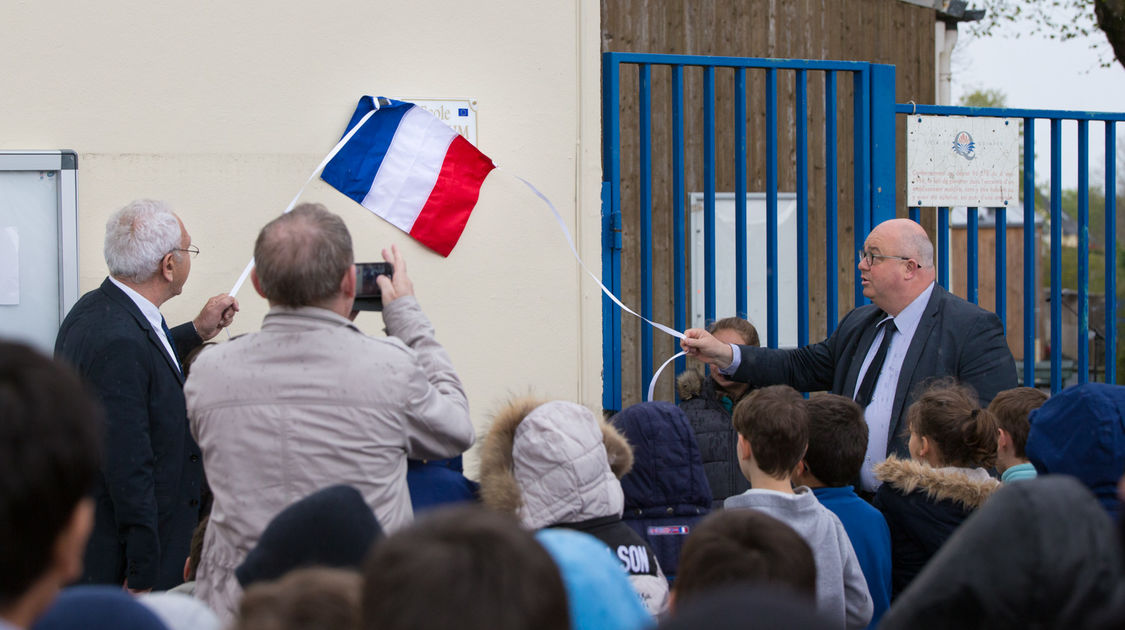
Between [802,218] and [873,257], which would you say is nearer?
[873,257]

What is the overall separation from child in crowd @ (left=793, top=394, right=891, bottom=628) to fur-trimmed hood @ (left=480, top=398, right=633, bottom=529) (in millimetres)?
685

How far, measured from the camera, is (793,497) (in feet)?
8.28

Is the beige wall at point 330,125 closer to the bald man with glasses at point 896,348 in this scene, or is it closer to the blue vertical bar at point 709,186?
the blue vertical bar at point 709,186

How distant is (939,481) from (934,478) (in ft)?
0.05

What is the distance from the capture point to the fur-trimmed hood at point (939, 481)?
2783mm

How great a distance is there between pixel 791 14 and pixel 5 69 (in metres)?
6.30

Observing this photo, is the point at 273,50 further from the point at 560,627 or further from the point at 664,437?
the point at 560,627

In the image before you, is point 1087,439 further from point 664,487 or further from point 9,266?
point 9,266

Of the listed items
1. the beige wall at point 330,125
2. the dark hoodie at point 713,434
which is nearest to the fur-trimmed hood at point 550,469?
the dark hoodie at point 713,434

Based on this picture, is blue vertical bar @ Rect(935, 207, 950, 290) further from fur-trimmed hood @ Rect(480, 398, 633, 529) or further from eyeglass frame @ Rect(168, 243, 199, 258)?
eyeglass frame @ Rect(168, 243, 199, 258)

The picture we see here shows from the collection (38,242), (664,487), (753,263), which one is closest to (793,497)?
(664,487)

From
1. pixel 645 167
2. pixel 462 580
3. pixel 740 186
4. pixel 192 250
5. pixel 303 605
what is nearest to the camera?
pixel 462 580

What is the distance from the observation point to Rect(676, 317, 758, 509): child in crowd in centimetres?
352

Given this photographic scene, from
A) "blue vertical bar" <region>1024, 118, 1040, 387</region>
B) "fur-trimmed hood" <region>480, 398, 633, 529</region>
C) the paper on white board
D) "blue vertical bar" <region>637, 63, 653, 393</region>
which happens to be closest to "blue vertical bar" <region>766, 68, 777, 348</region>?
"blue vertical bar" <region>637, 63, 653, 393</region>
